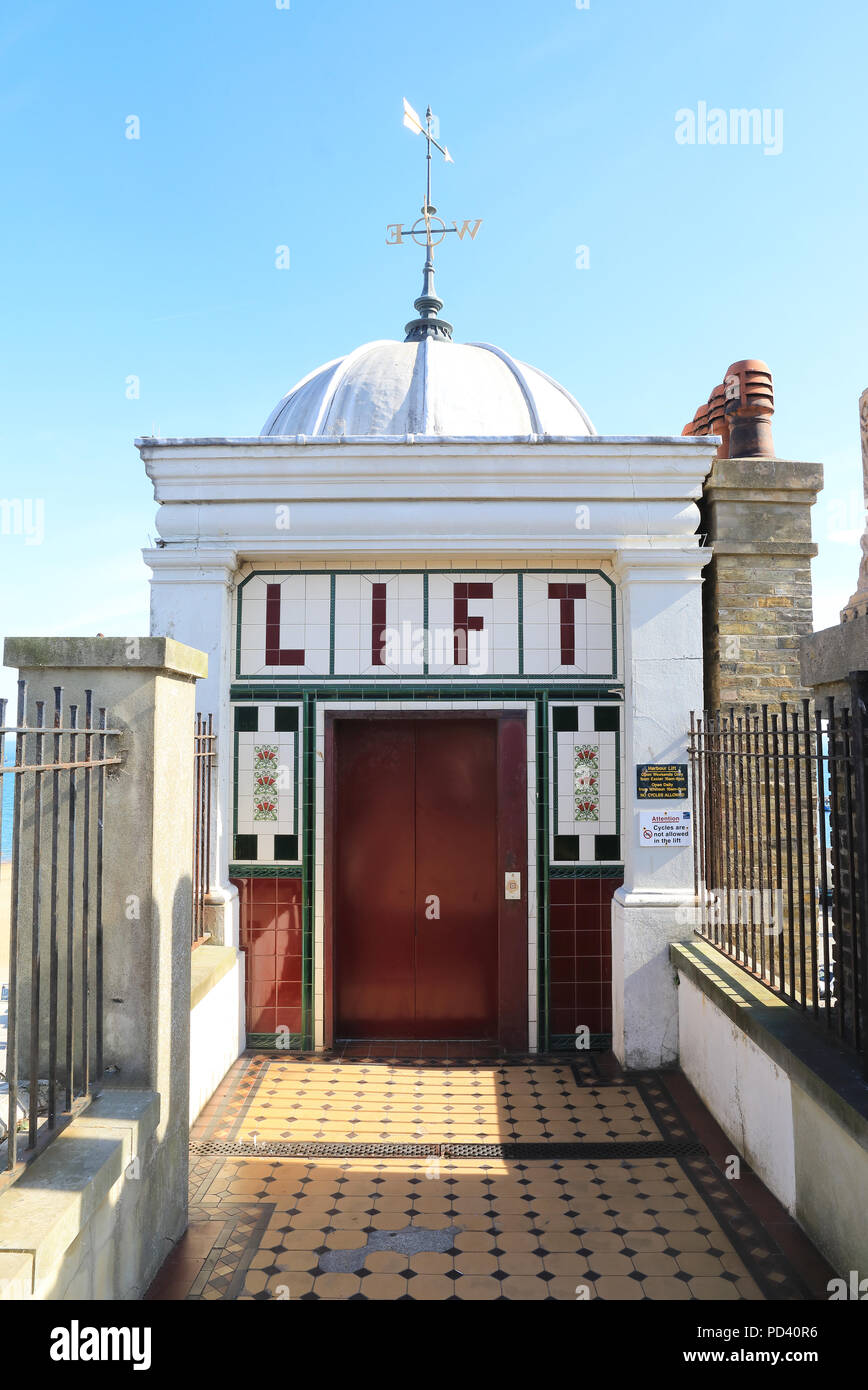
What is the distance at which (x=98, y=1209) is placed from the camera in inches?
120

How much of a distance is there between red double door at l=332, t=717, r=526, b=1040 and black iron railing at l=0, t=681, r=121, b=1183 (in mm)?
2995

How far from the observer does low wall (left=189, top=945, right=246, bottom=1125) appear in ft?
17.3

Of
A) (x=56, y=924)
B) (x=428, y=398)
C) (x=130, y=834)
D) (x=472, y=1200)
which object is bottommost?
(x=472, y=1200)

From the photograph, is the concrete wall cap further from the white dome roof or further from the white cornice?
the white dome roof

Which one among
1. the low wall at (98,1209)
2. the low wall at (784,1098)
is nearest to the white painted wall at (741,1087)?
the low wall at (784,1098)

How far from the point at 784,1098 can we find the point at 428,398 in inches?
260

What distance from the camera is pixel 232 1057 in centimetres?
618

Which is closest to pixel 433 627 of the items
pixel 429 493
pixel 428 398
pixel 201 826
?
pixel 429 493

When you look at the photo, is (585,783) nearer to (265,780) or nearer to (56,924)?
(265,780)

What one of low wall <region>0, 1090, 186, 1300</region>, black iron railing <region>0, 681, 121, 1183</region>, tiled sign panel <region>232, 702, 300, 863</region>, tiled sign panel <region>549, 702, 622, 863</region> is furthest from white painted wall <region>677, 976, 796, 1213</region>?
black iron railing <region>0, 681, 121, 1183</region>

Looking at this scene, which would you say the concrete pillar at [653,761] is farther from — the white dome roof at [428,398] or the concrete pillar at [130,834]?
the concrete pillar at [130,834]

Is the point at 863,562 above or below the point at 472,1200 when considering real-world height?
above
